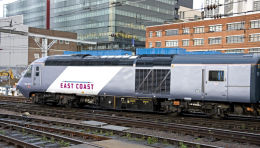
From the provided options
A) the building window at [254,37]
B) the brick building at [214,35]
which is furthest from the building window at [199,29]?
the building window at [254,37]

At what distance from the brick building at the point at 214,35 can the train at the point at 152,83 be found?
36743 mm

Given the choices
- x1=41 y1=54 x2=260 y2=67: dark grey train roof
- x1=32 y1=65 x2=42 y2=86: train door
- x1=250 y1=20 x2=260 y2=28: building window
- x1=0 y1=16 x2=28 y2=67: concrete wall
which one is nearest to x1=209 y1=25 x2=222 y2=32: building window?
x1=250 y1=20 x2=260 y2=28: building window

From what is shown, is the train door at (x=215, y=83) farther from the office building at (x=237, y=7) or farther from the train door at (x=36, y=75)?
the office building at (x=237, y=7)

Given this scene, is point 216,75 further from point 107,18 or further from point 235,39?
point 107,18

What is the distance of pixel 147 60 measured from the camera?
19375 mm

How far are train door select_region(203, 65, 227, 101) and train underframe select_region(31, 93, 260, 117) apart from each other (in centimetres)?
53

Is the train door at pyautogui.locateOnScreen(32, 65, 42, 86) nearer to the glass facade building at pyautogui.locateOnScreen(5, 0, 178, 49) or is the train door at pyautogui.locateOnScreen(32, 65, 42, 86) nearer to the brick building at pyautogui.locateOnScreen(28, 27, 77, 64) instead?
the brick building at pyautogui.locateOnScreen(28, 27, 77, 64)

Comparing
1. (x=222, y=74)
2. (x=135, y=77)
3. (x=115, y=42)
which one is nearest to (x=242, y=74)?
(x=222, y=74)

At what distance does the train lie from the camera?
54.3 ft

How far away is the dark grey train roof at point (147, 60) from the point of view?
55.3 ft

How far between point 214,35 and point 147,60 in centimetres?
4523

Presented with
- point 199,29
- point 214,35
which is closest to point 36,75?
point 214,35

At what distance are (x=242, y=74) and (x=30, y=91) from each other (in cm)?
1708

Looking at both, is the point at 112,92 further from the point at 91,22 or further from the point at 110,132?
the point at 91,22
